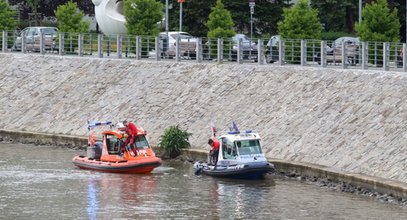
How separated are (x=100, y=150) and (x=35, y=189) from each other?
6.16 meters

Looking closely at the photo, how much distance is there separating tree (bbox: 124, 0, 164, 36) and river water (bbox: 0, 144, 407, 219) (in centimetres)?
1821

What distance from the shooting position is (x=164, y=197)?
37000mm

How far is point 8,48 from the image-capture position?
65938 millimetres

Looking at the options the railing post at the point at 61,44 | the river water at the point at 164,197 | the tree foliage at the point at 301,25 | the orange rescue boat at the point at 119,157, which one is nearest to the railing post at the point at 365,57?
the river water at the point at 164,197

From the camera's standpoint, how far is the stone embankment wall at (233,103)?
132ft

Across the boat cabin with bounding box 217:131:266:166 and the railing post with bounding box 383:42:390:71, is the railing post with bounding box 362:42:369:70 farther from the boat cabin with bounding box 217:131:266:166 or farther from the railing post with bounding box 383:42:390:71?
the boat cabin with bounding box 217:131:266:166

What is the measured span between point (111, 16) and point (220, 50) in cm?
1749

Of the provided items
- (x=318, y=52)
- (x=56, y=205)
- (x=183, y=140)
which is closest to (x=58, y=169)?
(x=183, y=140)

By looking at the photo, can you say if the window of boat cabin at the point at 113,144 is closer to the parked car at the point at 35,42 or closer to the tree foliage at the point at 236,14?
the parked car at the point at 35,42

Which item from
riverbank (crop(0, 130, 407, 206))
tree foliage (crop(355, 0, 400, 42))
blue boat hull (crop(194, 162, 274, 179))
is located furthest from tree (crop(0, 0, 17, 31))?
blue boat hull (crop(194, 162, 274, 179))

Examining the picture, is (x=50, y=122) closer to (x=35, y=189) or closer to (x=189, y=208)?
(x=35, y=189)

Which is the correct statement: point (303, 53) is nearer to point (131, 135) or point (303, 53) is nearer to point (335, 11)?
point (131, 135)

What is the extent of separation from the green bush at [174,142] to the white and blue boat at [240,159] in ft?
12.3

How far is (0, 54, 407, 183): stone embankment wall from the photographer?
4009 centimetres
